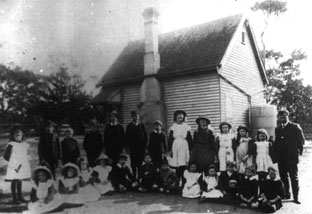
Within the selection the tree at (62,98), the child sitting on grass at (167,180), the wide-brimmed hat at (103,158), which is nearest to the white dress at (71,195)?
the wide-brimmed hat at (103,158)

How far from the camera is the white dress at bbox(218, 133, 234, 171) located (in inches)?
209

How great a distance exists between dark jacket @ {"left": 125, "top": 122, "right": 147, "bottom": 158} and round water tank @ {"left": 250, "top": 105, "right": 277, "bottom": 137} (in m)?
4.61

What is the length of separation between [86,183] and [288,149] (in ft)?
12.4

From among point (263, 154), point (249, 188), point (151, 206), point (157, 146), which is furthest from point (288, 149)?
point (151, 206)

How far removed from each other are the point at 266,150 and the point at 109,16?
16.0 feet

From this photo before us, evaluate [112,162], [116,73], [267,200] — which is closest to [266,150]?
[267,200]

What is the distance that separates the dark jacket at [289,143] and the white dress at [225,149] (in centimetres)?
77

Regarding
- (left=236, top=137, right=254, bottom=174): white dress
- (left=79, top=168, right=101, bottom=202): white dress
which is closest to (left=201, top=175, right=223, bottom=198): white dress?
(left=236, top=137, right=254, bottom=174): white dress

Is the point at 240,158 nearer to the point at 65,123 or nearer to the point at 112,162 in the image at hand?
the point at 112,162

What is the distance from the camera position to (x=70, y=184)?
530cm

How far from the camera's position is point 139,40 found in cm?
984

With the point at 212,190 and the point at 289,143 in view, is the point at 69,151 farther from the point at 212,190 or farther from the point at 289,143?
the point at 289,143

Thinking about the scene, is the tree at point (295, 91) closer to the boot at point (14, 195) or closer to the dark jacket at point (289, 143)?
the dark jacket at point (289, 143)

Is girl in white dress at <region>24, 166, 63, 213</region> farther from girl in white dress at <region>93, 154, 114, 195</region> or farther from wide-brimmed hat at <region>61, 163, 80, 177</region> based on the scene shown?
girl in white dress at <region>93, 154, 114, 195</region>
